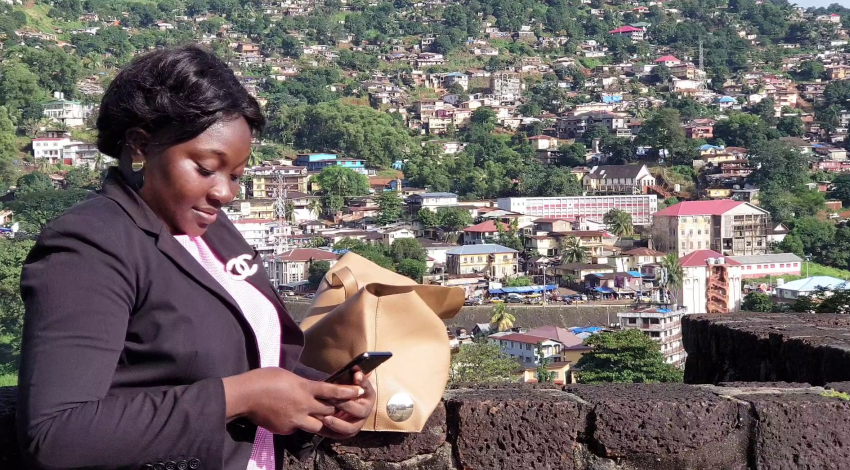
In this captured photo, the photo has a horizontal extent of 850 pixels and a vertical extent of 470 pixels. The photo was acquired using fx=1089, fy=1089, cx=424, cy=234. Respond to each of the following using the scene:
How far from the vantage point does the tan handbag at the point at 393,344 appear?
4.36ft

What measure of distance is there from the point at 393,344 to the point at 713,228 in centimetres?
4000

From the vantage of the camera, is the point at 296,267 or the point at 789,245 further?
the point at 789,245

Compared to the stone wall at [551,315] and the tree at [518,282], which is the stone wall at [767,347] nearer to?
the stone wall at [551,315]

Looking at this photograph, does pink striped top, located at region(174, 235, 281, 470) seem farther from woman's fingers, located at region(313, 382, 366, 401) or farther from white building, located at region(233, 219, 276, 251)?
white building, located at region(233, 219, 276, 251)

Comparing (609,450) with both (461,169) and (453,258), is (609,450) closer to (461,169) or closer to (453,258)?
(453,258)

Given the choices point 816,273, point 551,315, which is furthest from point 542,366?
point 816,273

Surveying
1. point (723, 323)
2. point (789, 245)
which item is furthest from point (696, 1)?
point (723, 323)

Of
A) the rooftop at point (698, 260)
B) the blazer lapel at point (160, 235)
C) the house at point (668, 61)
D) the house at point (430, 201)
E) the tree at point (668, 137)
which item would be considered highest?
the house at point (668, 61)

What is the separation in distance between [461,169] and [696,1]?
42437 mm

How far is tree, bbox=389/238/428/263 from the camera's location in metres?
35.0

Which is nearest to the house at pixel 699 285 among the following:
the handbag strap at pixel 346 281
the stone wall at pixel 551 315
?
the stone wall at pixel 551 315

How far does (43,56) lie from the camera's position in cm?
5544

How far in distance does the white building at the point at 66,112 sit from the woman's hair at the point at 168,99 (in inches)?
2043

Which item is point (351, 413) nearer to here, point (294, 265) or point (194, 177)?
point (194, 177)
